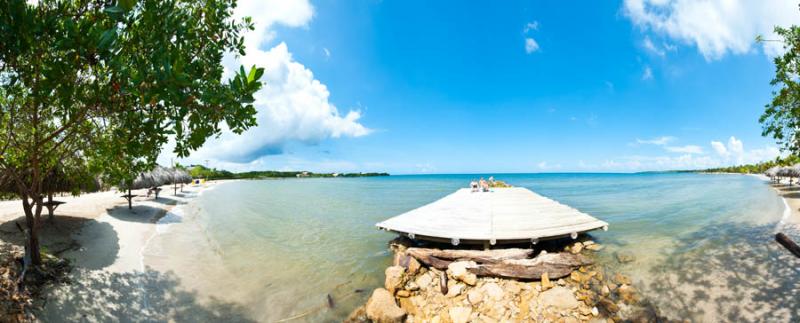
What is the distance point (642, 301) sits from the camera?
319 inches

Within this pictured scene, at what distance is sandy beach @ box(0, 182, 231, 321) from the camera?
22.8 ft

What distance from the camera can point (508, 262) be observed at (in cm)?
928


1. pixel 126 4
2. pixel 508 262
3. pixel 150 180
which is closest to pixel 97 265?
pixel 126 4

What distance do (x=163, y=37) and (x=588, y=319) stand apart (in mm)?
9653

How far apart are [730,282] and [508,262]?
6.40 metres

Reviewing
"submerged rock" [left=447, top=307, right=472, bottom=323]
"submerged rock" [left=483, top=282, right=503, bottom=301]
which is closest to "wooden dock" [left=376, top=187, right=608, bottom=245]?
"submerged rock" [left=483, top=282, right=503, bottom=301]

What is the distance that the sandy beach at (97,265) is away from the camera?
694cm

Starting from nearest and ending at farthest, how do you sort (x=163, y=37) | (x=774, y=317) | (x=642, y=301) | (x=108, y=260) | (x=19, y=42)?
(x=19, y=42) < (x=163, y=37) < (x=774, y=317) < (x=642, y=301) < (x=108, y=260)

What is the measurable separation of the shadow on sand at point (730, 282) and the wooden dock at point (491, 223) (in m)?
3.24

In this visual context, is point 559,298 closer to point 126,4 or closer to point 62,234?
point 126,4

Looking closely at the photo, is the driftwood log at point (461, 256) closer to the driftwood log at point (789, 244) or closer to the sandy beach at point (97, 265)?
the driftwood log at point (789, 244)

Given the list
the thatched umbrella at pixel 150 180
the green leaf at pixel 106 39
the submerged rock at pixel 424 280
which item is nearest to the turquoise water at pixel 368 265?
the submerged rock at pixel 424 280

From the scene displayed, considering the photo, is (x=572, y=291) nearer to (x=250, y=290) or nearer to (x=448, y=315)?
(x=448, y=315)

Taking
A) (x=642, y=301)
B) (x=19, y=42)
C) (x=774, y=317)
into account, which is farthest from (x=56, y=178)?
(x=774, y=317)
